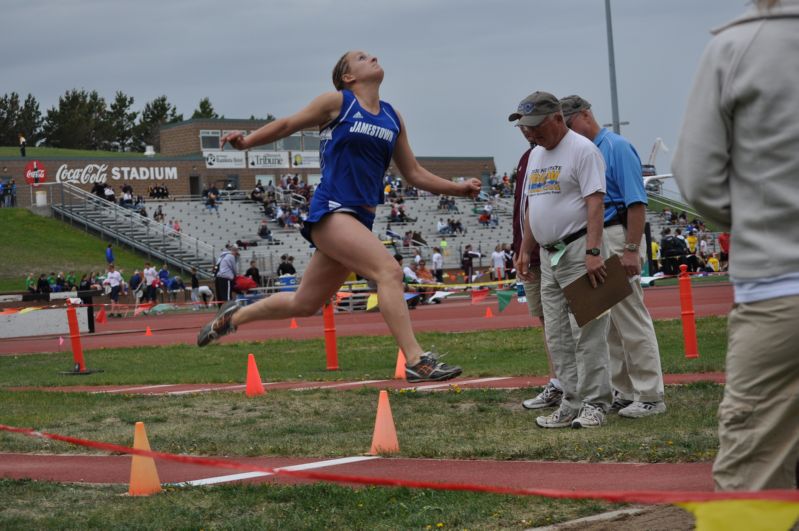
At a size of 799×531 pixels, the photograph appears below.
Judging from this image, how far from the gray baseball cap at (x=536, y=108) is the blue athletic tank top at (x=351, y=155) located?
3.96 feet

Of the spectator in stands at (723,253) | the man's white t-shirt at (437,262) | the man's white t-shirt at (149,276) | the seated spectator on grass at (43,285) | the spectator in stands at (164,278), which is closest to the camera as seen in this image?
the spectator in stands at (723,253)

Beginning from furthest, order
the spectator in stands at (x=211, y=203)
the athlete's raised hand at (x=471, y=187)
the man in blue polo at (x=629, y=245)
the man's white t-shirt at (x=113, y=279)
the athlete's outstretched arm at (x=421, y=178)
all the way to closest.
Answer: the spectator in stands at (x=211, y=203), the man's white t-shirt at (x=113, y=279), the man in blue polo at (x=629, y=245), the athlete's raised hand at (x=471, y=187), the athlete's outstretched arm at (x=421, y=178)

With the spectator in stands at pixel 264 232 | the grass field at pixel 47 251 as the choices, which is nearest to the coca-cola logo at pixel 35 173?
the grass field at pixel 47 251

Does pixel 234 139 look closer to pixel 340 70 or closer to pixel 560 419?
pixel 340 70

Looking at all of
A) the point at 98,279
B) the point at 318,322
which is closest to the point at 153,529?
the point at 318,322

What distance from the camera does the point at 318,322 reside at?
28.9 metres

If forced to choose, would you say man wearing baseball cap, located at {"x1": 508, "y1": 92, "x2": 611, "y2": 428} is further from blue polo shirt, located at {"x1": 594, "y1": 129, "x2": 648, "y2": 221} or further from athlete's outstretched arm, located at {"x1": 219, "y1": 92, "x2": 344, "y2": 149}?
athlete's outstretched arm, located at {"x1": 219, "y1": 92, "x2": 344, "y2": 149}

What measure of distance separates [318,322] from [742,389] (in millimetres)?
25760

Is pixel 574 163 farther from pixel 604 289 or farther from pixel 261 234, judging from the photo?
pixel 261 234

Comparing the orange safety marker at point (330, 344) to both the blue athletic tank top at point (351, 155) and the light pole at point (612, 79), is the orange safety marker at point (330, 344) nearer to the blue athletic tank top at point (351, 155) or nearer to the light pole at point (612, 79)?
the blue athletic tank top at point (351, 155)

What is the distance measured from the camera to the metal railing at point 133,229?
5028cm

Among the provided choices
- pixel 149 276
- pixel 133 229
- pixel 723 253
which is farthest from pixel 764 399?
pixel 133 229

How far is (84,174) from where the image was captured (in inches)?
2419

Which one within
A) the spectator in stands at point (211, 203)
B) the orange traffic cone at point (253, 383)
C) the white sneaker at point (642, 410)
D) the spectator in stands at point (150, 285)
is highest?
the spectator in stands at point (211, 203)
